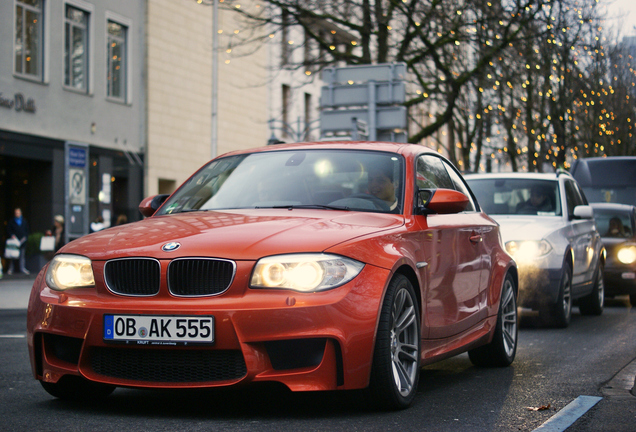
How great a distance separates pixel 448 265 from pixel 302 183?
106 centimetres

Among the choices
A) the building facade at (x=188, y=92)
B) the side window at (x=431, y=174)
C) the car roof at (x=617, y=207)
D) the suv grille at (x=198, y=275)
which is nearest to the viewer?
the suv grille at (x=198, y=275)

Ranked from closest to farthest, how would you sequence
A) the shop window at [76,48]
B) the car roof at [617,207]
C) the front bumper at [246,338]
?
1. the front bumper at [246,338]
2. the car roof at [617,207]
3. the shop window at [76,48]

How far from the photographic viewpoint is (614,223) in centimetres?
1579

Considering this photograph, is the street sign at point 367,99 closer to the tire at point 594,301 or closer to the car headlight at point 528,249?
the tire at point 594,301

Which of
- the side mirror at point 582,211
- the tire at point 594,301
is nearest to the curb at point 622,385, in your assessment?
the side mirror at point 582,211

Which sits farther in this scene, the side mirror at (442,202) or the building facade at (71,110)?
the building facade at (71,110)

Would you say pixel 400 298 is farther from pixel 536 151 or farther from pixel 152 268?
pixel 536 151

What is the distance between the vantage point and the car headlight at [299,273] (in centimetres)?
489

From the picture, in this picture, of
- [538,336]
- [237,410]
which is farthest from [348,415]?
[538,336]

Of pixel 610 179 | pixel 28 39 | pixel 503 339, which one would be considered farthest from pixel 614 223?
pixel 28 39

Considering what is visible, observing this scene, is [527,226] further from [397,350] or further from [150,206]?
[397,350]

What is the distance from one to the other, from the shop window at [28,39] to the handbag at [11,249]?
406 cm

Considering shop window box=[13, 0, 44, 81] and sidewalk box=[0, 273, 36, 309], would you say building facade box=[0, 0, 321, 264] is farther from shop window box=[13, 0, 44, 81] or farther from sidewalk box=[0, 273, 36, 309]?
sidewalk box=[0, 273, 36, 309]

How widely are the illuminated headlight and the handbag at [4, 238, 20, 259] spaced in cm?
1469
